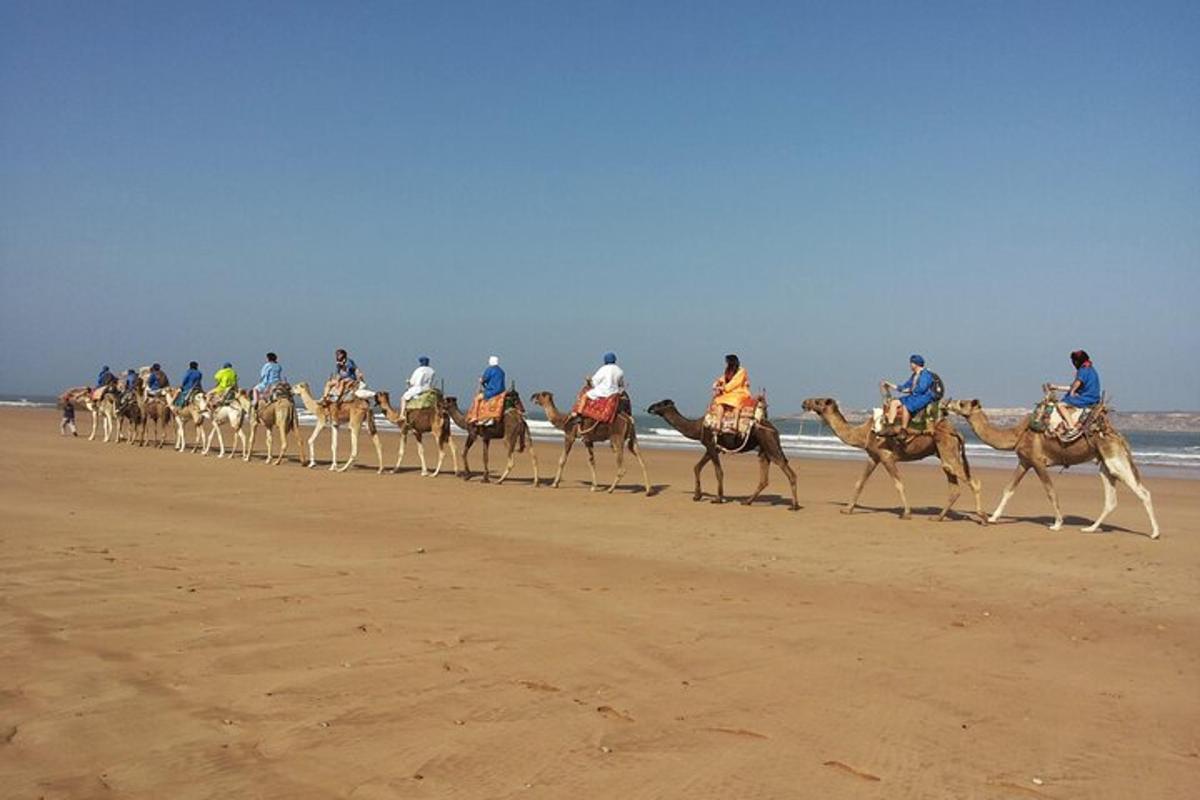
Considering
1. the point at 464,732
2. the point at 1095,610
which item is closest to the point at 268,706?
the point at 464,732

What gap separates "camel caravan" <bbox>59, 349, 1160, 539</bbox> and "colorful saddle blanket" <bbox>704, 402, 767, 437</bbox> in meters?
0.02

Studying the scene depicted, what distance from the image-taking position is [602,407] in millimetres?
19578

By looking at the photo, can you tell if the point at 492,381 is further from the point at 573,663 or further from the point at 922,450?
the point at 573,663

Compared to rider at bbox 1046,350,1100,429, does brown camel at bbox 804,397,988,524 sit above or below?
below

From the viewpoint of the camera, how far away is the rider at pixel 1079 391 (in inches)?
583

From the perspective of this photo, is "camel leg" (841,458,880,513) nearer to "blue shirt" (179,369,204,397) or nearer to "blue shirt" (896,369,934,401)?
"blue shirt" (896,369,934,401)

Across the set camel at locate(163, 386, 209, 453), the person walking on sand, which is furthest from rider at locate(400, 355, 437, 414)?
the person walking on sand

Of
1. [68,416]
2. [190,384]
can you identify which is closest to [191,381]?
[190,384]

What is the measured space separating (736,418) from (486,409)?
6072 mm

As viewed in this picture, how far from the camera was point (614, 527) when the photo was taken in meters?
14.2

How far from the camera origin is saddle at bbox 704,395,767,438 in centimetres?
1727

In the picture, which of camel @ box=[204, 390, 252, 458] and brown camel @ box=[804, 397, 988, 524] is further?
camel @ box=[204, 390, 252, 458]

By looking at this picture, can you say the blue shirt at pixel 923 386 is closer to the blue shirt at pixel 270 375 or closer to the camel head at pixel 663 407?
the camel head at pixel 663 407

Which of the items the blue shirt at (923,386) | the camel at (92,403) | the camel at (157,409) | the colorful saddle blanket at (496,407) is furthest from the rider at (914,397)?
the camel at (92,403)
